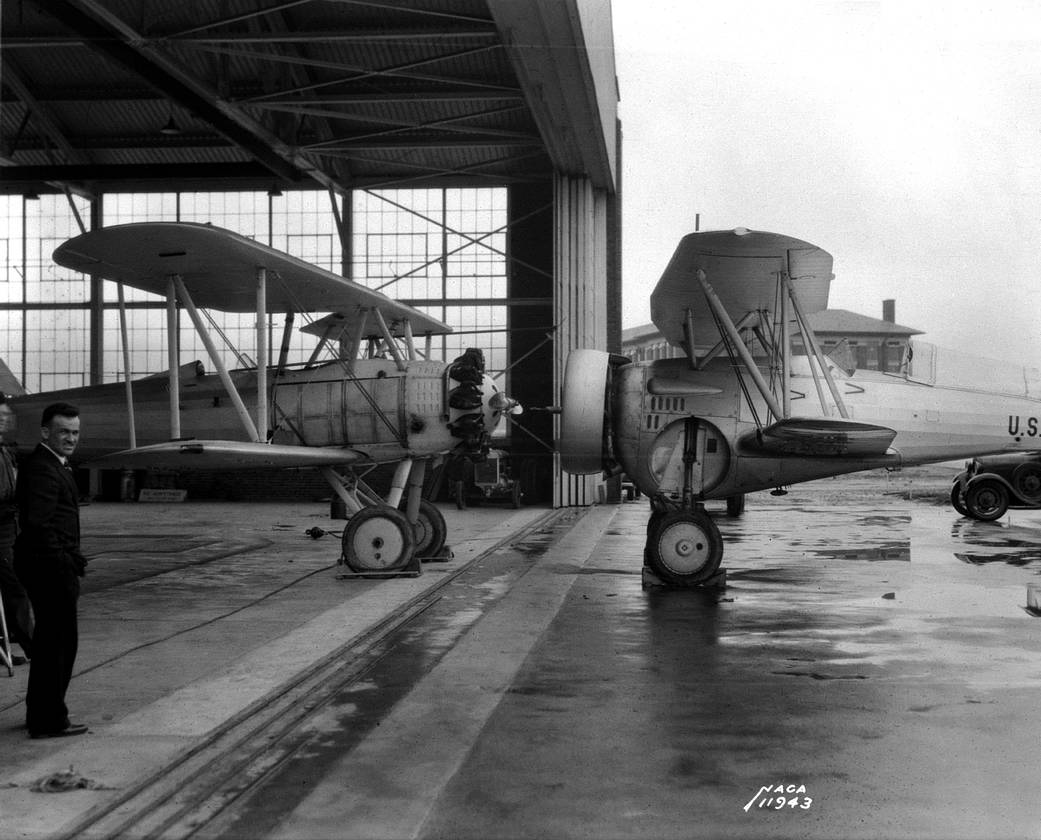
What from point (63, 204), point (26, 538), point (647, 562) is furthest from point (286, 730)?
point (63, 204)

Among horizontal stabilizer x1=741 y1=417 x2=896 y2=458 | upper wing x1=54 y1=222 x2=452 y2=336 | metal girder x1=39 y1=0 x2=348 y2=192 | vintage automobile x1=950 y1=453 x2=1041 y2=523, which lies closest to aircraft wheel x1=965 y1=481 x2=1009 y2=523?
vintage automobile x1=950 y1=453 x2=1041 y2=523

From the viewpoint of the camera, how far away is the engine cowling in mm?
11312

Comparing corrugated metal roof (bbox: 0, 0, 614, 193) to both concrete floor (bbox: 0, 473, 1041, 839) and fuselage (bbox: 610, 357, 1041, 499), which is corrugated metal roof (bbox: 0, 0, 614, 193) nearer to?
fuselage (bbox: 610, 357, 1041, 499)

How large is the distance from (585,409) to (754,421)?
171cm

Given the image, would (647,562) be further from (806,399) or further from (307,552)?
(307,552)

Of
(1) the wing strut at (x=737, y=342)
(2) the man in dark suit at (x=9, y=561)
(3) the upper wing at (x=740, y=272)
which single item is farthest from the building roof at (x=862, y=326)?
(2) the man in dark suit at (x=9, y=561)

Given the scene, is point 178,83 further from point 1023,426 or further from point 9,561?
point 1023,426

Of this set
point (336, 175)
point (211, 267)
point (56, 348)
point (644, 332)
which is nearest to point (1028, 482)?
point (644, 332)

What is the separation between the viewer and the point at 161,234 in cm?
1019

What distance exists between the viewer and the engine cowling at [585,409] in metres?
11.3

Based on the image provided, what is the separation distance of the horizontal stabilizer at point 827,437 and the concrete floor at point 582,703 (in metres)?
1.36

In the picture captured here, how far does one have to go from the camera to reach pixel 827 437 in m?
9.91

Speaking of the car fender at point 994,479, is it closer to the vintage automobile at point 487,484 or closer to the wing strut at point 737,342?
the vintage automobile at point 487,484

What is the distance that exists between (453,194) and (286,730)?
81.3 feet
